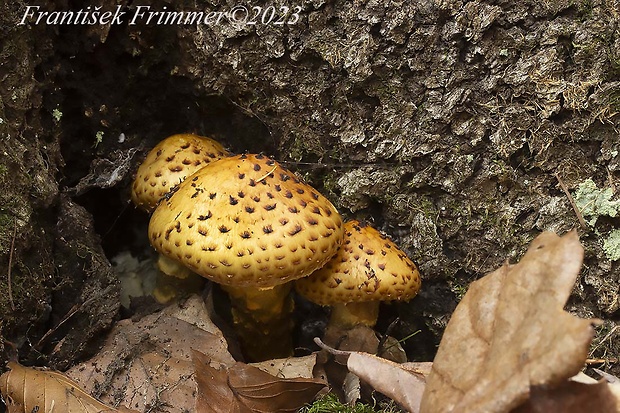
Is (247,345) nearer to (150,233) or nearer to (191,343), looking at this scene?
(191,343)

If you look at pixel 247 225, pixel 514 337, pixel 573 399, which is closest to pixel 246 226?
pixel 247 225

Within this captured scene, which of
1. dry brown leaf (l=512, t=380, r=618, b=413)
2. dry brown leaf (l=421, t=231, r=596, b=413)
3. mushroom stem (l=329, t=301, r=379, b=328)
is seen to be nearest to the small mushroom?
mushroom stem (l=329, t=301, r=379, b=328)

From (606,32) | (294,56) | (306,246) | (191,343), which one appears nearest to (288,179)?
(306,246)

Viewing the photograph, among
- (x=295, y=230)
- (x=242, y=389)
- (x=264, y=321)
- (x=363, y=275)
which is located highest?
(x=295, y=230)

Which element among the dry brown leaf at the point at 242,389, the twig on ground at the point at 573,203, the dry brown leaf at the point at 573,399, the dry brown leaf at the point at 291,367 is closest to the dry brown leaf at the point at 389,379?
the dry brown leaf at the point at 242,389

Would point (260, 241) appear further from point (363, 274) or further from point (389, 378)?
point (389, 378)

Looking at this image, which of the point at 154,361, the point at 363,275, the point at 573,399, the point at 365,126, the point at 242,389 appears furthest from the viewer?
the point at 365,126

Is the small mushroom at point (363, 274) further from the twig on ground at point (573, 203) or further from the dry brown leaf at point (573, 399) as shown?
the dry brown leaf at point (573, 399)
